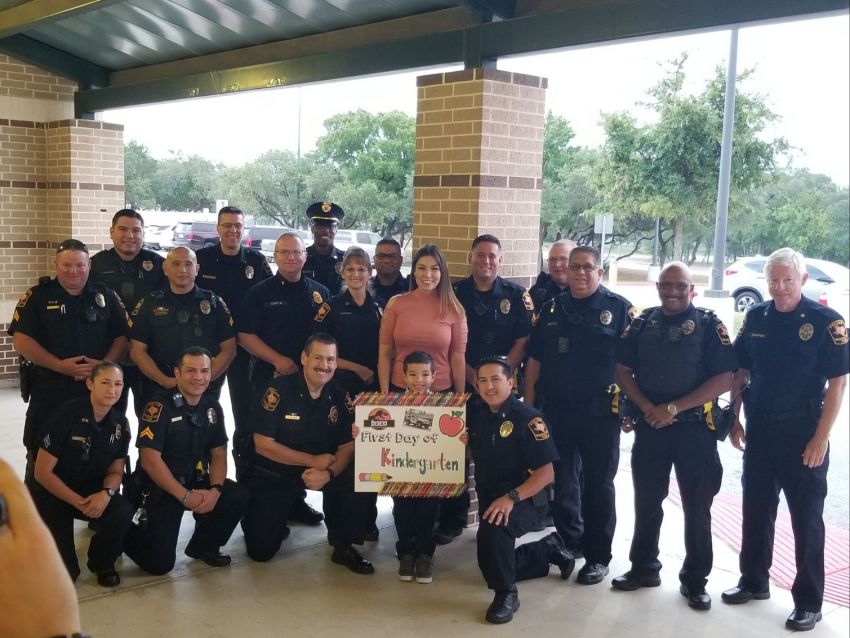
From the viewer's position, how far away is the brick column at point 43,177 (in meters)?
9.74

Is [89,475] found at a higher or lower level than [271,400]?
Result: lower

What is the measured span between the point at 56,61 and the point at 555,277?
272 inches

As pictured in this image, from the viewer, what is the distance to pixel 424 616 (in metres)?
4.36

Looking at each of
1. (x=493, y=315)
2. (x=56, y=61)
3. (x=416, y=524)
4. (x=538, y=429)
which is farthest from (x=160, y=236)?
(x=538, y=429)

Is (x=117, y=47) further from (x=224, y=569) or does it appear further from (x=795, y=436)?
(x=795, y=436)

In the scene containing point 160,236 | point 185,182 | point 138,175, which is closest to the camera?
point 185,182

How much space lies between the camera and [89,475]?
15.1 feet

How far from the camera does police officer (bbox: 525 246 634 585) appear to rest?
4801 millimetres

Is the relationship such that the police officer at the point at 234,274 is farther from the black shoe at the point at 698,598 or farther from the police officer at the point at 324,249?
the black shoe at the point at 698,598

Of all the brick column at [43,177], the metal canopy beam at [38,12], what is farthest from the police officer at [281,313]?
the brick column at [43,177]

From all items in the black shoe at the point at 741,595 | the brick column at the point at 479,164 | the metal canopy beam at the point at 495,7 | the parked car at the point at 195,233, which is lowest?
the black shoe at the point at 741,595

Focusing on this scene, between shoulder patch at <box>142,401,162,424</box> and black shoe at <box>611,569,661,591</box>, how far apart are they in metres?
2.79

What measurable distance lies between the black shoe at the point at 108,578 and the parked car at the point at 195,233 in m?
6.37

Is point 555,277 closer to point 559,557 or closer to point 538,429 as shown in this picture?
point 538,429
